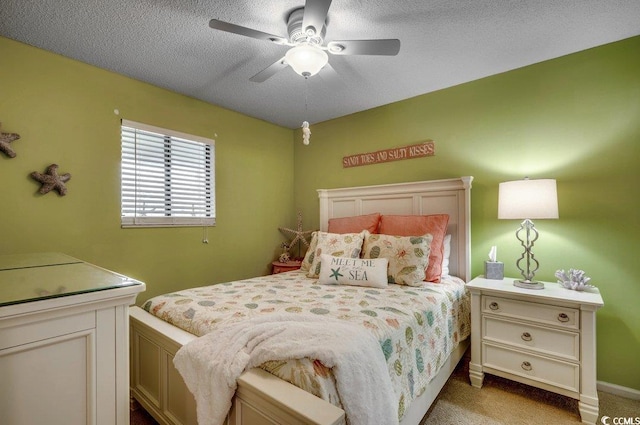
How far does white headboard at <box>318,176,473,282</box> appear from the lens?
2.51m

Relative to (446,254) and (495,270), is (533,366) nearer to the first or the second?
(495,270)

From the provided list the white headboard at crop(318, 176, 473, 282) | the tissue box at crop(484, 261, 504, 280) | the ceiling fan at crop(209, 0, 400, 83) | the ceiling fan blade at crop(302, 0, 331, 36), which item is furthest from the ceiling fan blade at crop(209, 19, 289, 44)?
the tissue box at crop(484, 261, 504, 280)

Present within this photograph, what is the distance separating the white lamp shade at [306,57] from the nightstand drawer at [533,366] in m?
2.18

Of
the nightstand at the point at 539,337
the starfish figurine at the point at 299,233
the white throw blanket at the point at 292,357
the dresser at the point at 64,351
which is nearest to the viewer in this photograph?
the dresser at the point at 64,351

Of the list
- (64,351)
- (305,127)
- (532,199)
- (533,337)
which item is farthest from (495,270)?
(64,351)

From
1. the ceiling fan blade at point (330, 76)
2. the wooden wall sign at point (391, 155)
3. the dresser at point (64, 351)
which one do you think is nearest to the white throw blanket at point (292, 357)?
the dresser at point (64, 351)

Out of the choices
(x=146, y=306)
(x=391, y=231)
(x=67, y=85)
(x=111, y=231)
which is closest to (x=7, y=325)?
(x=146, y=306)

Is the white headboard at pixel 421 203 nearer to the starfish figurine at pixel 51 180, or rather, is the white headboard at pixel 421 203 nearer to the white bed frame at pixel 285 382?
the white bed frame at pixel 285 382

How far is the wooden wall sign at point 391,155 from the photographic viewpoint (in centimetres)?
282

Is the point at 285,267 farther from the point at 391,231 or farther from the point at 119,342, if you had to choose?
the point at 119,342

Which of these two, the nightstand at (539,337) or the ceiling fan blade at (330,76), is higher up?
the ceiling fan blade at (330,76)

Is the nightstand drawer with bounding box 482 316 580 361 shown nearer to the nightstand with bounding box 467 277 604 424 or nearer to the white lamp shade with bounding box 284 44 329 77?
the nightstand with bounding box 467 277 604 424

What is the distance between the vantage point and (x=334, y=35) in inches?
74.7

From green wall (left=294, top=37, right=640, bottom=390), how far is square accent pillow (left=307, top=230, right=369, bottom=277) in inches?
38.5
